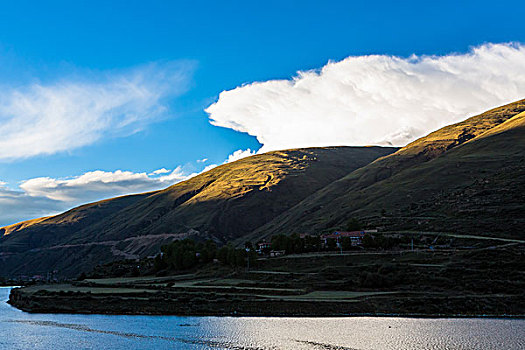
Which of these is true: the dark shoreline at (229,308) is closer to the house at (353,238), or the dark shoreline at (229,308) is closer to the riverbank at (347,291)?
the riverbank at (347,291)

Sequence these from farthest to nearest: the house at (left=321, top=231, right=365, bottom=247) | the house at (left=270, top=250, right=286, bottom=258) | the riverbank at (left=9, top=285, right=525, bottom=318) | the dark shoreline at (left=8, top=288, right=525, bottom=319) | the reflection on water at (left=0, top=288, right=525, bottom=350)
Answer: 1. the house at (left=270, top=250, right=286, bottom=258)
2. the house at (left=321, top=231, right=365, bottom=247)
3. the riverbank at (left=9, top=285, right=525, bottom=318)
4. the dark shoreline at (left=8, top=288, right=525, bottom=319)
5. the reflection on water at (left=0, top=288, right=525, bottom=350)

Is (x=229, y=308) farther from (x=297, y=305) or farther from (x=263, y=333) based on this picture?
(x=263, y=333)

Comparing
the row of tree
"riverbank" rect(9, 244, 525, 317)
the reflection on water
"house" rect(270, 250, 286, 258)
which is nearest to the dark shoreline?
"riverbank" rect(9, 244, 525, 317)

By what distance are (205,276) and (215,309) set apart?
1796 inches

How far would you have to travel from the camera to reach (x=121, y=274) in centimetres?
16825

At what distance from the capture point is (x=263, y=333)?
6328 centimetres

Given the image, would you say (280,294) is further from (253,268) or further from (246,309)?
(253,268)

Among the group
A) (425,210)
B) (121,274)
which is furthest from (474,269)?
(121,274)

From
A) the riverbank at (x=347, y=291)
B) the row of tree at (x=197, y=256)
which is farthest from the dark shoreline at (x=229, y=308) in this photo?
the row of tree at (x=197, y=256)

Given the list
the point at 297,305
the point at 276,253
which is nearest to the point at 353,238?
the point at 276,253

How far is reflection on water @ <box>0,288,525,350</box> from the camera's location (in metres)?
56.4

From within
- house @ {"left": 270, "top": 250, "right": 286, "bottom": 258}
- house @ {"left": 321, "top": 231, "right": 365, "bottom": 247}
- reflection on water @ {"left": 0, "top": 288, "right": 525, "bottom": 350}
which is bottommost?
reflection on water @ {"left": 0, "top": 288, "right": 525, "bottom": 350}

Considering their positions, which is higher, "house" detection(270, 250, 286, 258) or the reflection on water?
"house" detection(270, 250, 286, 258)

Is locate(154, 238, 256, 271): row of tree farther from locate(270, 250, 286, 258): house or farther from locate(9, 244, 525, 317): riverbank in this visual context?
locate(9, 244, 525, 317): riverbank
